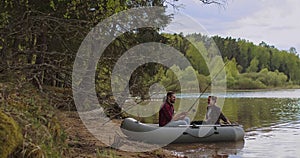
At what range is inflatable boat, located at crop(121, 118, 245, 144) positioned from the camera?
10792 millimetres

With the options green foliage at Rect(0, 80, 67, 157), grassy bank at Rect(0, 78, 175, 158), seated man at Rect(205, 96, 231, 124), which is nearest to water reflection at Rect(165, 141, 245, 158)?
seated man at Rect(205, 96, 231, 124)

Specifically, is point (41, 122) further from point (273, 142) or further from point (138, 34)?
point (273, 142)

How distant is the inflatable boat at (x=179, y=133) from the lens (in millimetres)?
10792

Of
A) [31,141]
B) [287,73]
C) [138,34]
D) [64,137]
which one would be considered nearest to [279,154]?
[138,34]

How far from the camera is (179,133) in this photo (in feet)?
37.2

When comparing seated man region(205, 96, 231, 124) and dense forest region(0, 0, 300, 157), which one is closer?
dense forest region(0, 0, 300, 157)

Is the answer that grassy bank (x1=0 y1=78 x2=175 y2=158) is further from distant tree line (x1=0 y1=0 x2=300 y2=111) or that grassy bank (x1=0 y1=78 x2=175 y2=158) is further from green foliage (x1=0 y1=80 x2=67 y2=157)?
distant tree line (x1=0 y1=0 x2=300 y2=111)

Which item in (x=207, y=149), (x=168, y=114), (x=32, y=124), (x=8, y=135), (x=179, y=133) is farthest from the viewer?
(x=179, y=133)

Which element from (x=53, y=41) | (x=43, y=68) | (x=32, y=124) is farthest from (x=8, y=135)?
(x=53, y=41)

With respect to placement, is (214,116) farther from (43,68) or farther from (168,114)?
(43,68)

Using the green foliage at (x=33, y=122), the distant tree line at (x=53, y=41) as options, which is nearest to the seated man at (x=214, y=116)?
the distant tree line at (x=53, y=41)

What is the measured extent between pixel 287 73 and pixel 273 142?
78889mm

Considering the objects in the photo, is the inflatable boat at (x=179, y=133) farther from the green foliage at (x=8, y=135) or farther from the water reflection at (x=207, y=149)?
the green foliage at (x=8, y=135)

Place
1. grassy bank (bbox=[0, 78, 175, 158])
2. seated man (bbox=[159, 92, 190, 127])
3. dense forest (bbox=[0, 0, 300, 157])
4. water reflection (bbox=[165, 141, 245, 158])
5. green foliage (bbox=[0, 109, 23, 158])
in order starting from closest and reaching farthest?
green foliage (bbox=[0, 109, 23, 158]) → grassy bank (bbox=[0, 78, 175, 158]) → dense forest (bbox=[0, 0, 300, 157]) → water reflection (bbox=[165, 141, 245, 158]) → seated man (bbox=[159, 92, 190, 127])
